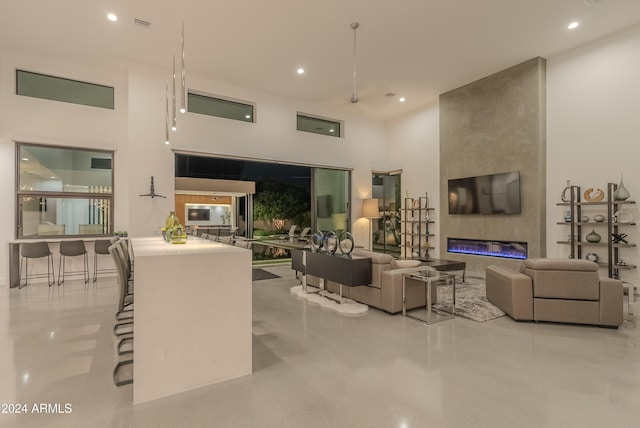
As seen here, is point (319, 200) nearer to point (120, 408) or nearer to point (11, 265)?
point (11, 265)

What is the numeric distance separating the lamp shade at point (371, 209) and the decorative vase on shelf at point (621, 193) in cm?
522

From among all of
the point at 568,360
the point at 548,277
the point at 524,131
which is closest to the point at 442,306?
the point at 548,277

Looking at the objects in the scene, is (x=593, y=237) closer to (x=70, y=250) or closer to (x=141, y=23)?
(x=141, y=23)

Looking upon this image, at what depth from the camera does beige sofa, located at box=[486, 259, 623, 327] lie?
3688 millimetres

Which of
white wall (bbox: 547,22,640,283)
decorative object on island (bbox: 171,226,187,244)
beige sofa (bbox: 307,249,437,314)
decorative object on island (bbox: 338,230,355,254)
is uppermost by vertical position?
white wall (bbox: 547,22,640,283)

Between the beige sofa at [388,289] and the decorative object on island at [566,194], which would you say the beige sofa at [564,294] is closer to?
the beige sofa at [388,289]

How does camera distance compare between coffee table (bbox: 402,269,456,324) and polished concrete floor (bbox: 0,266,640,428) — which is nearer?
polished concrete floor (bbox: 0,266,640,428)

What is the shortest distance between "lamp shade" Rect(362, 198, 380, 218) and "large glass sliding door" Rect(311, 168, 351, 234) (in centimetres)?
51

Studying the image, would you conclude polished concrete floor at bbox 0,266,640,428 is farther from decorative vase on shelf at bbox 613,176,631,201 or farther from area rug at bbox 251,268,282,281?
area rug at bbox 251,268,282,281

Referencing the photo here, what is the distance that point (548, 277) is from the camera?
12.6ft

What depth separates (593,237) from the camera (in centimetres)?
570

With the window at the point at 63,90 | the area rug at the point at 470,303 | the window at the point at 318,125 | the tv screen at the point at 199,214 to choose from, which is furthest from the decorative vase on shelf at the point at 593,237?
the tv screen at the point at 199,214

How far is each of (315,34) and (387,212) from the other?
594 cm

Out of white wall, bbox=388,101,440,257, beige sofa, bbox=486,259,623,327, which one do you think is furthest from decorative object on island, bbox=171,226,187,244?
white wall, bbox=388,101,440,257
